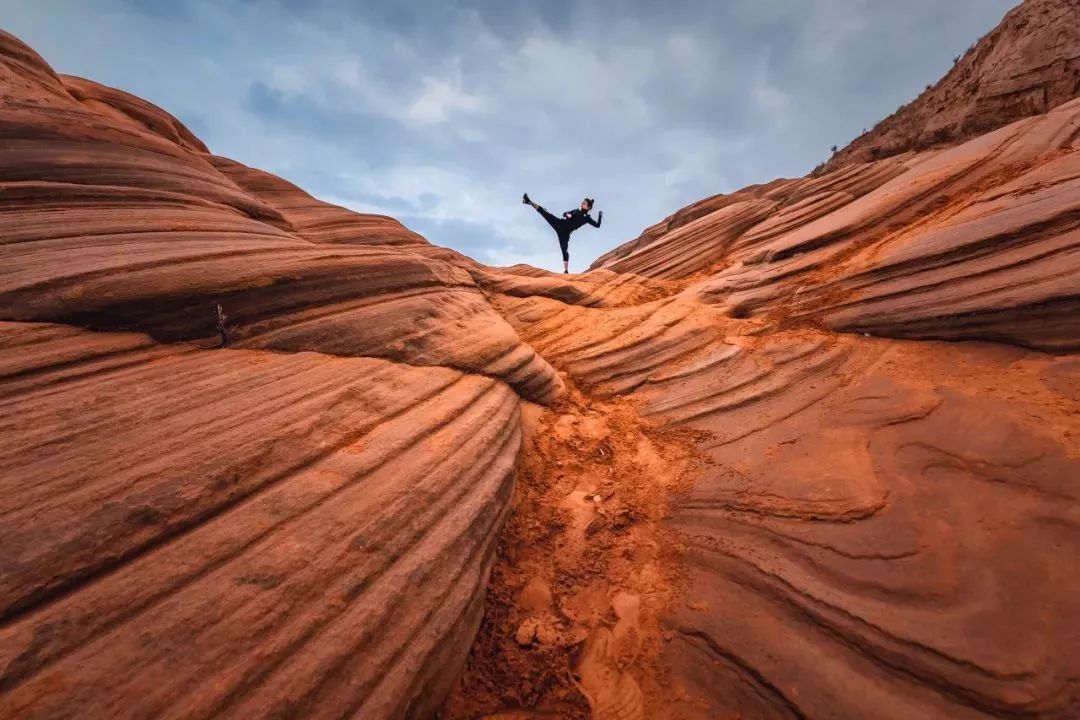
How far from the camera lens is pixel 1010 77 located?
13.9 m

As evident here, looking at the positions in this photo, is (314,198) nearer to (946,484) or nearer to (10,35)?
(10,35)

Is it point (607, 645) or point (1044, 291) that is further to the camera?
point (1044, 291)

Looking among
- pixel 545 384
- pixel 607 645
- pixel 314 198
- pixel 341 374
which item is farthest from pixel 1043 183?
pixel 314 198

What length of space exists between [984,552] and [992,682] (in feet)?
3.43

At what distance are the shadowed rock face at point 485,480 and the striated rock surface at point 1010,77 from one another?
1063 centimetres

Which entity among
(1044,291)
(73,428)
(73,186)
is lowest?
(73,428)

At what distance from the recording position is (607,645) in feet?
12.4

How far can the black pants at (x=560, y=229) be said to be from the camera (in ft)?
50.6

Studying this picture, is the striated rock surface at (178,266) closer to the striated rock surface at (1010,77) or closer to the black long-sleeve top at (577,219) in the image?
the black long-sleeve top at (577,219)

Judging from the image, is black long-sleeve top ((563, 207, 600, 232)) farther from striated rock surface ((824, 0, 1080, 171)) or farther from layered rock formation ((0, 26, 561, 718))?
striated rock surface ((824, 0, 1080, 171))

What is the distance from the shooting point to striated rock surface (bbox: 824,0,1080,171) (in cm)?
1305

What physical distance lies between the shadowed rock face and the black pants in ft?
29.6

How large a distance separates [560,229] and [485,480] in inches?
509

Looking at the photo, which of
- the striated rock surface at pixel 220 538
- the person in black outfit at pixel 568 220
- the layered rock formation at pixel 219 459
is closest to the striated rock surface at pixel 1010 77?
the person in black outfit at pixel 568 220
